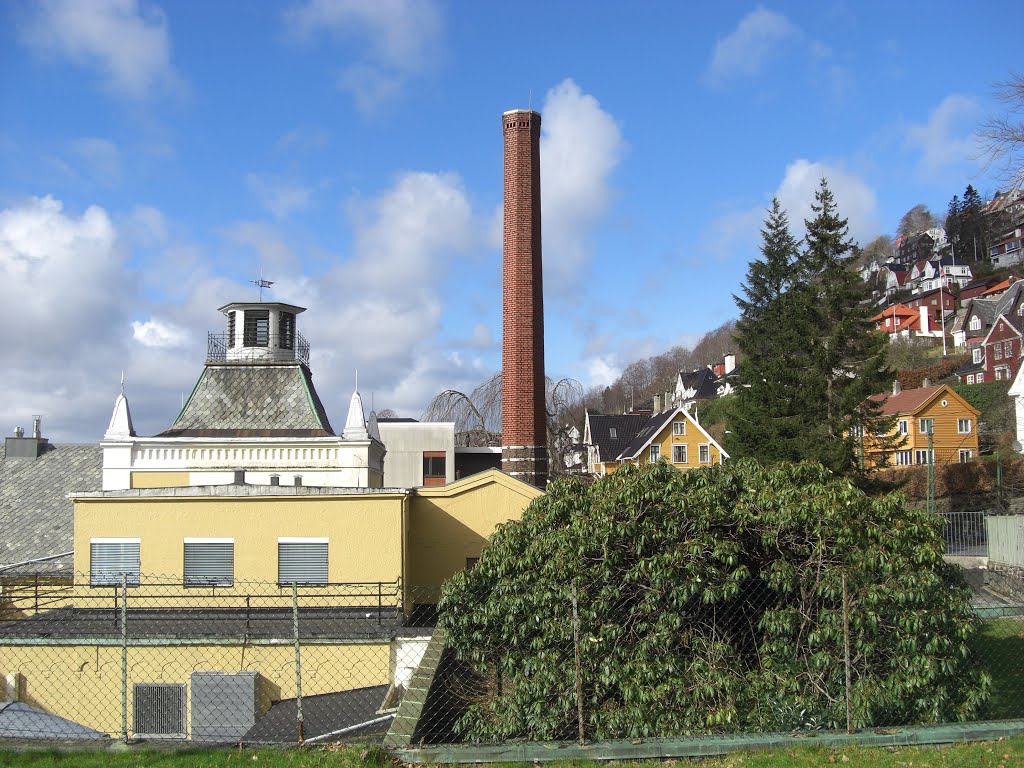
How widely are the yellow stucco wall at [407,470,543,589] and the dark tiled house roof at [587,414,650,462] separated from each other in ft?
120

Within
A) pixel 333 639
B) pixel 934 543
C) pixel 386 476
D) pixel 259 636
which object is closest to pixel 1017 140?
pixel 934 543

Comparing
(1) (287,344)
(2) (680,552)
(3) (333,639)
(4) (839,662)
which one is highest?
(1) (287,344)

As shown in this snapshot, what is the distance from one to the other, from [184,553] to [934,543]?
50.6 ft

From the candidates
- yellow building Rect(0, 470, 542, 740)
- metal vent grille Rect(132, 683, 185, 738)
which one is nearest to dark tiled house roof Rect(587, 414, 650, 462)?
yellow building Rect(0, 470, 542, 740)

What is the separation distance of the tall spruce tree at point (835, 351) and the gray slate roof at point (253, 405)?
634 inches

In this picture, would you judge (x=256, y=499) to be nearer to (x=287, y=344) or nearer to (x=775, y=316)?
(x=287, y=344)

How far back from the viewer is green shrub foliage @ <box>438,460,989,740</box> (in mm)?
6824

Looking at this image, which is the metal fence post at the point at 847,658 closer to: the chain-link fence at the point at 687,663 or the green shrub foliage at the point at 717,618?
the chain-link fence at the point at 687,663

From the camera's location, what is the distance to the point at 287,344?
88.4 feet

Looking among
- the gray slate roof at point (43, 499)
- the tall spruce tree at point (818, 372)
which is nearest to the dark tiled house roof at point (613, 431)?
the tall spruce tree at point (818, 372)

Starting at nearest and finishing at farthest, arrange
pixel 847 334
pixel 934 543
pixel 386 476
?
pixel 934 543 < pixel 847 334 < pixel 386 476

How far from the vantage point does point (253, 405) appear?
82.3 feet

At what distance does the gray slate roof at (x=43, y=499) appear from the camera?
2531 cm

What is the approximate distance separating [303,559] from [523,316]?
12.4 m
